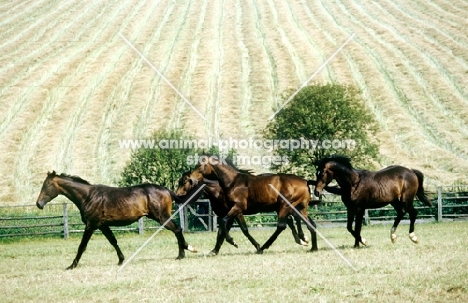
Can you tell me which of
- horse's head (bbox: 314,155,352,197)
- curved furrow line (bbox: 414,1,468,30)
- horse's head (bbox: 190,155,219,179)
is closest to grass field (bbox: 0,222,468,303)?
horse's head (bbox: 314,155,352,197)

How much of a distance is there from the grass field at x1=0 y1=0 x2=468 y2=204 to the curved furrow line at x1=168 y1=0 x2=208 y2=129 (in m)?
0.17

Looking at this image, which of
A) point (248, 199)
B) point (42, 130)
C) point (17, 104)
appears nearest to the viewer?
point (248, 199)

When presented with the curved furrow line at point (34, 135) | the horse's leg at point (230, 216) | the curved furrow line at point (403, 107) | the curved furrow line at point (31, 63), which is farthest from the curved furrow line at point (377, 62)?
the horse's leg at point (230, 216)

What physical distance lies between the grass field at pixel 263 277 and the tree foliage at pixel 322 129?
16.3 metres

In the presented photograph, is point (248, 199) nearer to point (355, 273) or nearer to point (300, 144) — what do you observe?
point (355, 273)

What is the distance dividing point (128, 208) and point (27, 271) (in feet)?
7.95

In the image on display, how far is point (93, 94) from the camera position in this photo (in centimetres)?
4841

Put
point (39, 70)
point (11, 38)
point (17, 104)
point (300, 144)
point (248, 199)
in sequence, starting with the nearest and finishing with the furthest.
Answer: point (248, 199) < point (300, 144) < point (17, 104) < point (39, 70) < point (11, 38)

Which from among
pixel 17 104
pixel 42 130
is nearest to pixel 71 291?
pixel 42 130

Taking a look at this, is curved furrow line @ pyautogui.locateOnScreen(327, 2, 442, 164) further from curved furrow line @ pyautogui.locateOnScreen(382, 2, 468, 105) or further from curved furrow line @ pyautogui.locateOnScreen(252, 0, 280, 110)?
curved furrow line @ pyautogui.locateOnScreen(252, 0, 280, 110)

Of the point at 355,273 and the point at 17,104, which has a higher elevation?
the point at 355,273

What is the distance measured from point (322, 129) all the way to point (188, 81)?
66.0 feet

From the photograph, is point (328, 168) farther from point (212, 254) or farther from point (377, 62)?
point (377, 62)

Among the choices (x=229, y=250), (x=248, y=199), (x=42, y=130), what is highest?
(x=248, y=199)
